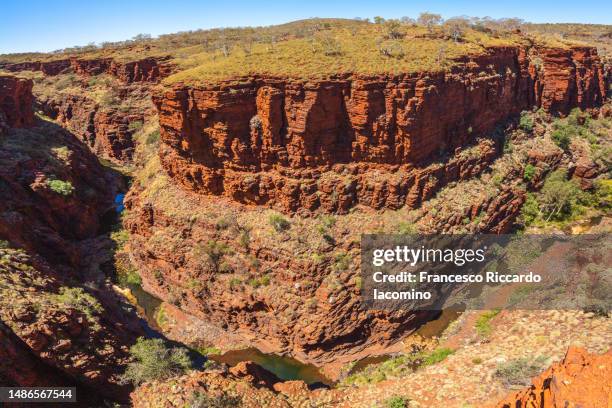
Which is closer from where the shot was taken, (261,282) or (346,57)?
(261,282)

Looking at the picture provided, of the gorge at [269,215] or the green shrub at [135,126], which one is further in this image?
the green shrub at [135,126]

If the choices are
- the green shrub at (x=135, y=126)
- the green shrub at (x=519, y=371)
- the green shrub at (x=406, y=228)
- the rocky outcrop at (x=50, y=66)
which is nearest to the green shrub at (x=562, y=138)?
the green shrub at (x=406, y=228)

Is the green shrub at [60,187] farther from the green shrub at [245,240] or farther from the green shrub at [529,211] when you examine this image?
the green shrub at [529,211]

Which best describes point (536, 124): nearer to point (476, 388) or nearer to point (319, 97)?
point (319, 97)

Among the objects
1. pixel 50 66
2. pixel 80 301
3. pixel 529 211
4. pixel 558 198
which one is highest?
pixel 50 66

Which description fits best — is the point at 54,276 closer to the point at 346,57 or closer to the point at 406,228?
the point at 406,228

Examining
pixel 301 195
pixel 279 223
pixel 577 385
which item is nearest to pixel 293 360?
pixel 279 223

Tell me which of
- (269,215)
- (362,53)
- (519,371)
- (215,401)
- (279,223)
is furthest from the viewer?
(362,53)
